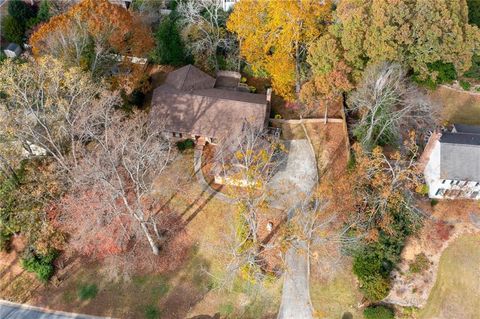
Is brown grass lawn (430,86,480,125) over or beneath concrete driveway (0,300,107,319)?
over

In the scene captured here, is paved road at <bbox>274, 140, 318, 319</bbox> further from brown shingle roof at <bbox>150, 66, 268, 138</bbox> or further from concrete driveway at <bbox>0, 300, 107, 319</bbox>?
concrete driveway at <bbox>0, 300, 107, 319</bbox>

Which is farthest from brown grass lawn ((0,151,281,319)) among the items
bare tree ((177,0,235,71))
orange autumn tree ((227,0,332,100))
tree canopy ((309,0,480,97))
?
bare tree ((177,0,235,71))

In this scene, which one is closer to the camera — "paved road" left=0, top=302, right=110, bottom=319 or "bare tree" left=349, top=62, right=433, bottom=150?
"paved road" left=0, top=302, right=110, bottom=319

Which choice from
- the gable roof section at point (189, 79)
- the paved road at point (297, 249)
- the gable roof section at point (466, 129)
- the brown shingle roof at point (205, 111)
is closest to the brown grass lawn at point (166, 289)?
the paved road at point (297, 249)

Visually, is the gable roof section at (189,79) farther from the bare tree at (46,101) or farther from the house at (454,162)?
the house at (454,162)

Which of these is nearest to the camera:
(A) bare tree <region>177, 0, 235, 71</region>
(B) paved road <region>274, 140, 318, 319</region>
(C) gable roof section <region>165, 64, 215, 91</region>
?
(B) paved road <region>274, 140, 318, 319</region>

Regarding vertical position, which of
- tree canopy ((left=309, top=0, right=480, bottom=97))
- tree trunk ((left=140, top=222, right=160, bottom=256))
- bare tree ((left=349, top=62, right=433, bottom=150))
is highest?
tree canopy ((left=309, top=0, right=480, bottom=97))

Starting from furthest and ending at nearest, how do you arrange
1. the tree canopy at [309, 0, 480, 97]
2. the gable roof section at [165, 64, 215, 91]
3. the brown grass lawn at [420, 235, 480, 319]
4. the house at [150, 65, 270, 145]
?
the gable roof section at [165, 64, 215, 91], the house at [150, 65, 270, 145], the tree canopy at [309, 0, 480, 97], the brown grass lawn at [420, 235, 480, 319]

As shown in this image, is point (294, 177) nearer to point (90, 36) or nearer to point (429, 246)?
point (429, 246)
